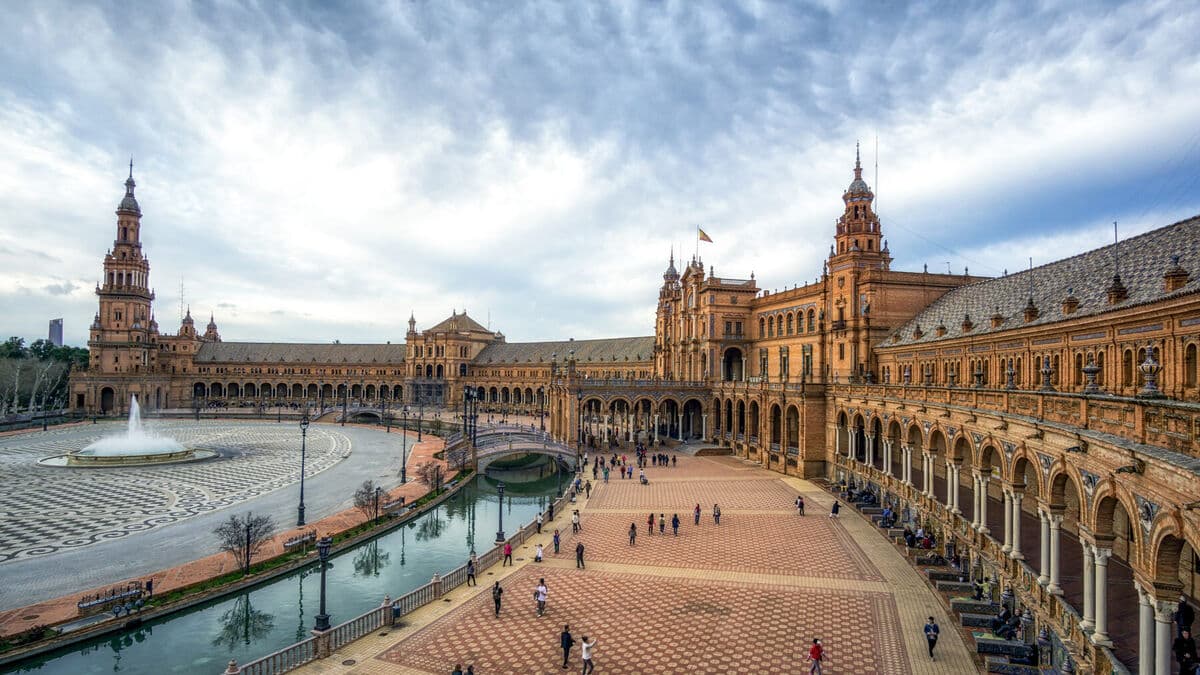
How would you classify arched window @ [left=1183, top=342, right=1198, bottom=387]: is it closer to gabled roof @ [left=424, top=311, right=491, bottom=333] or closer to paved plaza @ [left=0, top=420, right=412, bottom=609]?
paved plaza @ [left=0, top=420, right=412, bottom=609]

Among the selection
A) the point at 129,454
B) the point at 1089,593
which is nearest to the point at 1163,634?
the point at 1089,593

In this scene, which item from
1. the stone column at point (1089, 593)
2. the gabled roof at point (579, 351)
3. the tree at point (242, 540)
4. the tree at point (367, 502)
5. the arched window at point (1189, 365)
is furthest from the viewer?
the gabled roof at point (579, 351)

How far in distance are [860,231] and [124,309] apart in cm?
11402

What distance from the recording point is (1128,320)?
22547 millimetres

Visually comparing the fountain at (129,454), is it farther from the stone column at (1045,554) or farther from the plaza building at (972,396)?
the stone column at (1045,554)

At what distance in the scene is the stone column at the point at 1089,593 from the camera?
1538 centimetres

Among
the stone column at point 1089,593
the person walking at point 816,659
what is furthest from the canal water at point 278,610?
the stone column at point 1089,593

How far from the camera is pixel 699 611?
73.1ft

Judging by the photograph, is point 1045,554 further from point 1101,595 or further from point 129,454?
point 129,454

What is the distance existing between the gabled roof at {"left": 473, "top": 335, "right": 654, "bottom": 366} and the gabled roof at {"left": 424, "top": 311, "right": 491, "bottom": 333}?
500 centimetres

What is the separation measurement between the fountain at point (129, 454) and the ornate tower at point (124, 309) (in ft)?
179

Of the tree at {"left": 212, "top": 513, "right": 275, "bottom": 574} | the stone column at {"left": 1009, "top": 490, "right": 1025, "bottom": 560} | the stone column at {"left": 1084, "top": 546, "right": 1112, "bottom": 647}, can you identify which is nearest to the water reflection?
the tree at {"left": 212, "top": 513, "right": 275, "bottom": 574}

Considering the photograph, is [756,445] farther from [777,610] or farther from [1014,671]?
[1014,671]

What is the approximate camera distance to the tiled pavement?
734 inches
